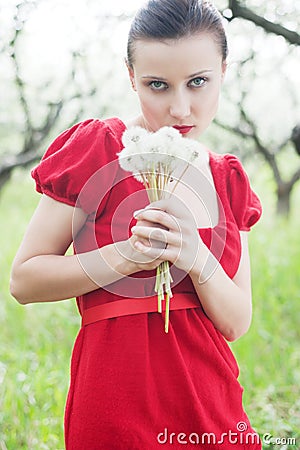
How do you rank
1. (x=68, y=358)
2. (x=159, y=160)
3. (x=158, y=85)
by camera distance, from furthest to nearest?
(x=68, y=358) < (x=158, y=85) < (x=159, y=160)

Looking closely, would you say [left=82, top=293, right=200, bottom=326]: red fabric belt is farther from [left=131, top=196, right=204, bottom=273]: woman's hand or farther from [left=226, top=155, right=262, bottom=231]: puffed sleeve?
[left=226, top=155, right=262, bottom=231]: puffed sleeve

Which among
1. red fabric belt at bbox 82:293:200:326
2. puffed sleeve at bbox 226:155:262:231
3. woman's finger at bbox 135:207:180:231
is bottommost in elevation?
red fabric belt at bbox 82:293:200:326

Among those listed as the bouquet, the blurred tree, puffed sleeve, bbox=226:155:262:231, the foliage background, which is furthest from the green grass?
the bouquet

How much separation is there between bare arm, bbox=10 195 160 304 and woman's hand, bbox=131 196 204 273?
48mm

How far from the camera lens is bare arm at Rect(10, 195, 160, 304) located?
111cm

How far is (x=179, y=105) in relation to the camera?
116 centimetres

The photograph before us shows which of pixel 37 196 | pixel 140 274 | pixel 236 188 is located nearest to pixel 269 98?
pixel 37 196

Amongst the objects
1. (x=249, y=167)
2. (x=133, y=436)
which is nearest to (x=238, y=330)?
(x=133, y=436)

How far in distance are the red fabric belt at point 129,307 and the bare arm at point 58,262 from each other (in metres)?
0.05

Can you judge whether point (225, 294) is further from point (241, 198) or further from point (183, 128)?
point (183, 128)

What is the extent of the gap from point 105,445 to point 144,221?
0.41 m

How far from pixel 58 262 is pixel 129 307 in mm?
154

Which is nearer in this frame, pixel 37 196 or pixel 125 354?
pixel 125 354

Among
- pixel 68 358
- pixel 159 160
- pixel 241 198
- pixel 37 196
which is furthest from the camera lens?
pixel 37 196
